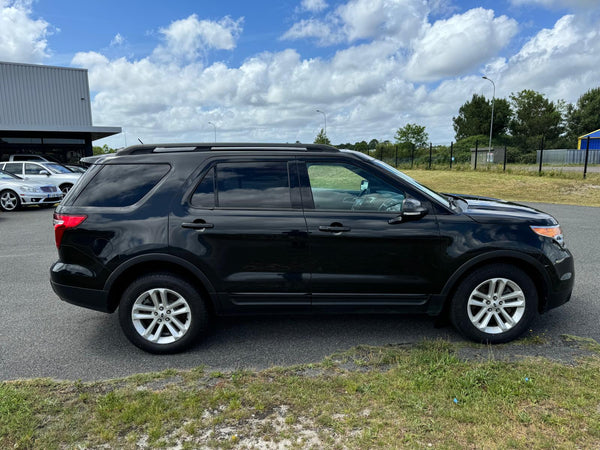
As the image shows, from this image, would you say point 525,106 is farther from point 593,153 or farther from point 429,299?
point 429,299

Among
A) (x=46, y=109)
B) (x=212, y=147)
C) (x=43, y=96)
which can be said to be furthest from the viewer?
(x=46, y=109)

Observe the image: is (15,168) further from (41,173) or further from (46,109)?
(46,109)

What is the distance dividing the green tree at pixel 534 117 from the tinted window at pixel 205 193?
74.3 meters

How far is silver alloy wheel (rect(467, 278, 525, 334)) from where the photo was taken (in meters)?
3.81

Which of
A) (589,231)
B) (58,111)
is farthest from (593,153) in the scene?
(58,111)

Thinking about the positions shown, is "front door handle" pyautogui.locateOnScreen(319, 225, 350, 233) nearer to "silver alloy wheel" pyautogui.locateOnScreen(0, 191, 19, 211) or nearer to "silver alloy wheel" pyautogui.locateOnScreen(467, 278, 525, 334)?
"silver alloy wheel" pyautogui.locateOnScreen(467, 278, 525, 334)

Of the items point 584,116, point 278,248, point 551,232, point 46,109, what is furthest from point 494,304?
point 584,116

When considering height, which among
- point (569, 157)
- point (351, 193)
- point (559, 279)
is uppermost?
point (569, 157)

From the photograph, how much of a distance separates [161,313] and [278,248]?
3.78 feet

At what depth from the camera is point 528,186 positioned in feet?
65.4

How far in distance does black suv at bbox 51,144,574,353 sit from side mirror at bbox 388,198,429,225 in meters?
0.01

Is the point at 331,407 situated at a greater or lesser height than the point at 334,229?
lesser

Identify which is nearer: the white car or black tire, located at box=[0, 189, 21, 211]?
black tire, located at box=[0, 189, 21, 211]

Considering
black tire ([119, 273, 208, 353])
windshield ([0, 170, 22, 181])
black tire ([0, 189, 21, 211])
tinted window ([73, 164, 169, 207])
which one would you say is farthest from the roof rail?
windshield ([0, 170, 22, 181])
